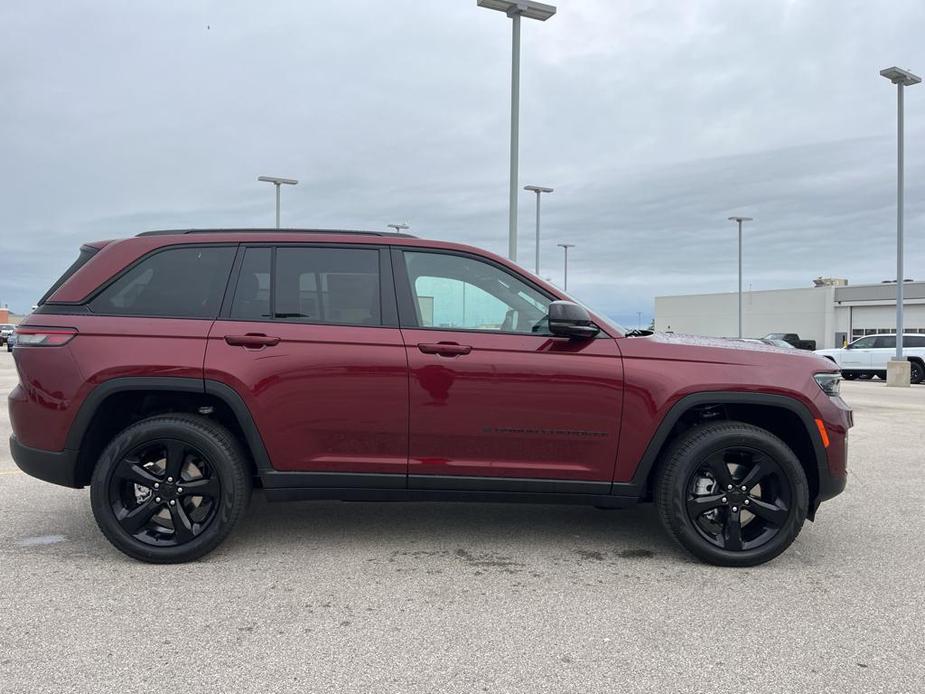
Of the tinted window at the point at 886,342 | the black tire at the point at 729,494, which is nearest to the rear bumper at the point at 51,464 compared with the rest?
the black tire at the point at 729,494

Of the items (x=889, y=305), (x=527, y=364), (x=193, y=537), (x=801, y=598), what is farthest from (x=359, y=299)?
(x=889, y=305)

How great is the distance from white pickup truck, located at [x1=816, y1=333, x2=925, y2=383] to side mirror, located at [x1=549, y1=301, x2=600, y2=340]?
23.3 metres

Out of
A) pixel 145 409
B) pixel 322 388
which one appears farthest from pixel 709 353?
pixel 145 409

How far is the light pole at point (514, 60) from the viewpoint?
12.5m

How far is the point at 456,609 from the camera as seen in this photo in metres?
3.35

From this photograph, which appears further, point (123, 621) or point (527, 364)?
point (527, 364)

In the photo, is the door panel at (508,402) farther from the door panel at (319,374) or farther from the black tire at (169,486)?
the black tire at (169,486)

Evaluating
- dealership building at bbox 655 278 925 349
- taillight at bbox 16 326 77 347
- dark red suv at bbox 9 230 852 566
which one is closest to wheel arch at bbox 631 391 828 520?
dark red suv at bbox 9 230 852 566

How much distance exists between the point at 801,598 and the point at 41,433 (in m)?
4.05

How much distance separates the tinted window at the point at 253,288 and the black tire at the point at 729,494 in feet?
7.89

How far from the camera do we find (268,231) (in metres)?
4.22

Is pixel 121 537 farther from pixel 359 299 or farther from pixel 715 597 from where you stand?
pixel 715 597

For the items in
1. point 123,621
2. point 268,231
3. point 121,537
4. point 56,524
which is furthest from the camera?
point 56,524

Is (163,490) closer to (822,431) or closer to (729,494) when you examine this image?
(729,494)
